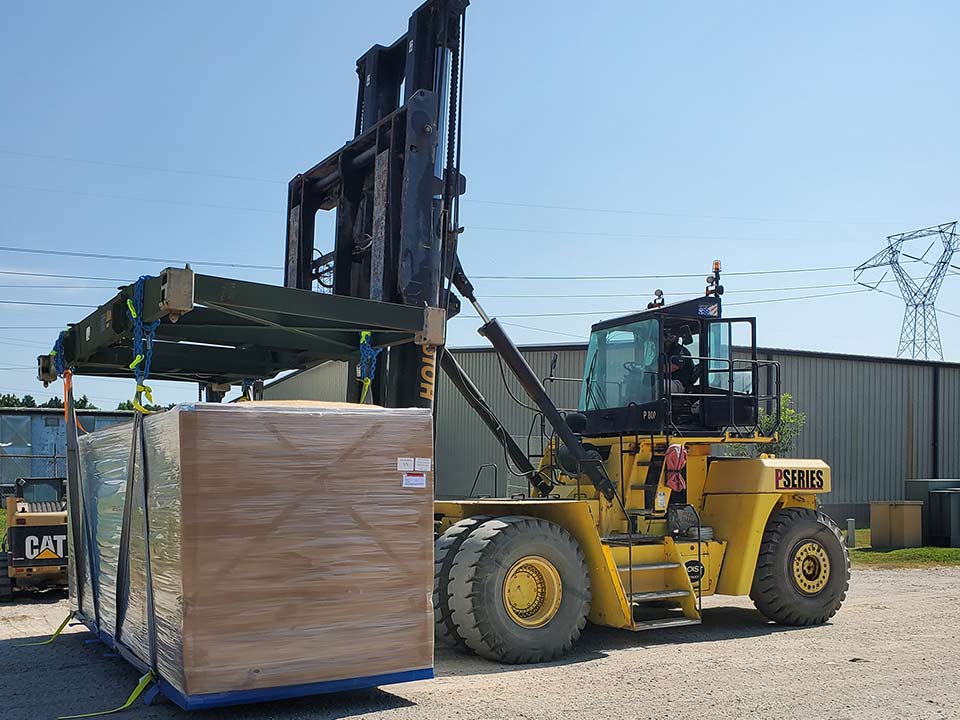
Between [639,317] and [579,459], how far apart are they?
1662mm

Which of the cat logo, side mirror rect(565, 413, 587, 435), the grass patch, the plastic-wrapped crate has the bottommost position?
the grass patch

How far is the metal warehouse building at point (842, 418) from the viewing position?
2619 centimetres

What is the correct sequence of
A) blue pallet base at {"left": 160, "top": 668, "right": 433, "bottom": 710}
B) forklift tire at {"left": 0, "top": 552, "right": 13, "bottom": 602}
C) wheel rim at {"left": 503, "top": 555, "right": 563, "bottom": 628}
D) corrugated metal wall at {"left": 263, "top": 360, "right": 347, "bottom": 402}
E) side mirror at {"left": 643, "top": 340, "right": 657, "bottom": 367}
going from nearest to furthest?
blue pallet base at {"left": 160, "top": 668, "right": 433, "bottom": 710}, wheel rim at {"left": 503, "top": 555, "right": 563, "bottom": 628}, side mirror at {"left": 643, "top": 340, "right": 657, "bottom": 367}, forklift tire at {"left": 0, "top": 552, "right": 13, "bottom": 602}, corrugated metal wall at {"left": 263, "top": 360, "right": 347, "bottom": 402}

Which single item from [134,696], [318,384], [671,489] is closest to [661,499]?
[671,489]

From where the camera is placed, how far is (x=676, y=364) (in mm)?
10531

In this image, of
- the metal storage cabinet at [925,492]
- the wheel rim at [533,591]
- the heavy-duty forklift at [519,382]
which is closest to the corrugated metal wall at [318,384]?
the metal storage cabinet at [925,492]

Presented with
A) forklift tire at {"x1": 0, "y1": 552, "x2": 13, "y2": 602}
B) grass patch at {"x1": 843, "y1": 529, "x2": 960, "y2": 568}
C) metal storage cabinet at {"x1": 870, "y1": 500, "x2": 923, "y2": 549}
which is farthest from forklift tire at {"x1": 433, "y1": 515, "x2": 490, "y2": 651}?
metal storage cabinet at {"x1": 870, "y1": 500, "x2": 923, "y2": 549}

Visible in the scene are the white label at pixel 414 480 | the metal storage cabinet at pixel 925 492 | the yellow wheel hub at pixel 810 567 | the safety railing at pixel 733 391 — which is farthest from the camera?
Result: the metal storage cabinet at pixel 925 492

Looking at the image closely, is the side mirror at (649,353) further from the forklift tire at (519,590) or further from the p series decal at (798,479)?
the forklift tire at (519,590)

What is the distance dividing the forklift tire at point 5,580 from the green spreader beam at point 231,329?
11.0 feet

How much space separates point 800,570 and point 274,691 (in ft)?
21.2

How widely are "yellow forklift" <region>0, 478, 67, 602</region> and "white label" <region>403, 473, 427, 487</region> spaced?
21.9ft

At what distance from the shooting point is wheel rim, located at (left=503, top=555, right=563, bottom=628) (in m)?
8.73

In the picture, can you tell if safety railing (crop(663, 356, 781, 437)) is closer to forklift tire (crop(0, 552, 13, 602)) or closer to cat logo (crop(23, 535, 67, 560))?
cat logo (crop(23, 535, 67, 560))
